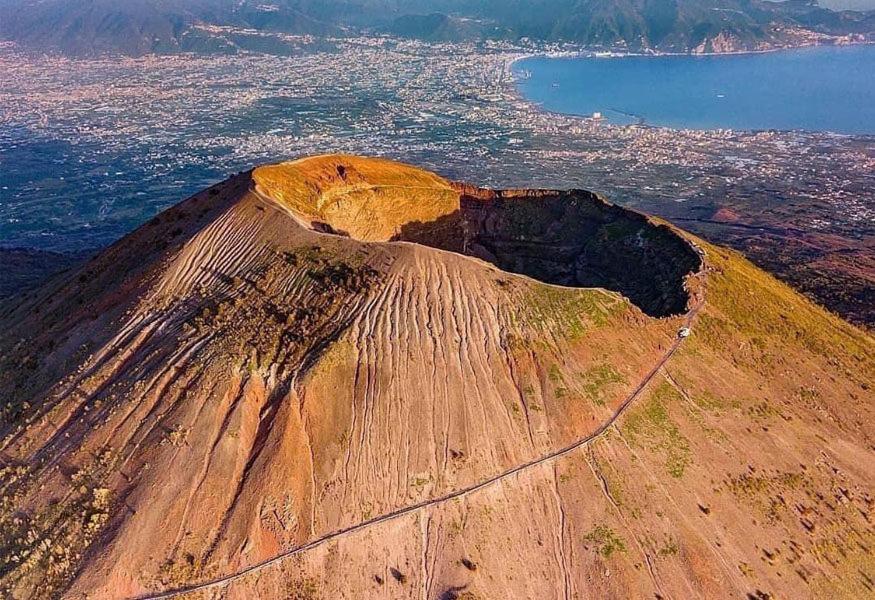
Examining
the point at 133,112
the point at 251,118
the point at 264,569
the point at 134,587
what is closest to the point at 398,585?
the point at 264,569

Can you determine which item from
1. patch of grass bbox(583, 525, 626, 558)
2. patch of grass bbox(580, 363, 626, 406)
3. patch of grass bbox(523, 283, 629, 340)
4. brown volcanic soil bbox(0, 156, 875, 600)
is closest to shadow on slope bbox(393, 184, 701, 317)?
Result: brown volcanic soil bbox(0, 156, 875, 600)

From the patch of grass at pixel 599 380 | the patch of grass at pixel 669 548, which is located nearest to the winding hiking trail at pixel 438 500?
the patch of grass at pixel 599 380

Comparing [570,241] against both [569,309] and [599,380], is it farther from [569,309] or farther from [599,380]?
[599,380]

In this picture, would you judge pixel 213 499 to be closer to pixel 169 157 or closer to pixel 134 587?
pixel 134 587

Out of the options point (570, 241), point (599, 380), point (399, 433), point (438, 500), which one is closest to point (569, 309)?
point (599, 380)

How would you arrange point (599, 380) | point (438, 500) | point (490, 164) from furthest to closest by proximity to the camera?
point (490, 164) < point (599, 380) < point (438, 500)

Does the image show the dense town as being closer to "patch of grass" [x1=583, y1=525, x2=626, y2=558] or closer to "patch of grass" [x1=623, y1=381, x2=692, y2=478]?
"patch of grass" [x1=623, y1=381, x2=692, y2=478]

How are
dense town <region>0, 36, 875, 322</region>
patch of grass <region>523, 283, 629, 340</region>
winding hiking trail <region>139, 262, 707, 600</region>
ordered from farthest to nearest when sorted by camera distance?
1. dense town <region>0, 36, 875, 322</region>
2. patch of grass <region>523, 283, 629, 340</region>
3. winding hiking trail <region>139, 262, 707, 600</region>
